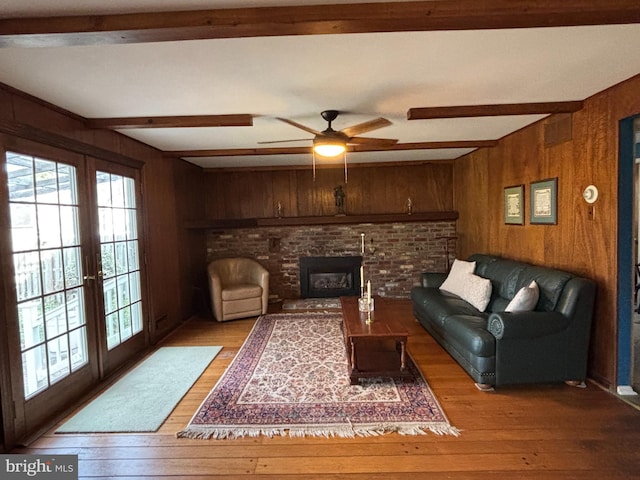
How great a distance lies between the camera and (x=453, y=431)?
7.67 ft

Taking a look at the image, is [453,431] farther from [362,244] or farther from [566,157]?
[362,244]

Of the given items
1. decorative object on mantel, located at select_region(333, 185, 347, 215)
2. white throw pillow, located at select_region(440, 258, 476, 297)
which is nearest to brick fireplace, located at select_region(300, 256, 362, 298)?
decorative object on mantel, located at select_region(333, 185, 347, 215)

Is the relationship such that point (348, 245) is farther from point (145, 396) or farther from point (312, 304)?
point (145, 396)

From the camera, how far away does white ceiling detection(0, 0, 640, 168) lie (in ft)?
6.08

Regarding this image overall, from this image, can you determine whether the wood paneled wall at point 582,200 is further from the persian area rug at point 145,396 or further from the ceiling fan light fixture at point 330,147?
the persian area rug at point 145,396

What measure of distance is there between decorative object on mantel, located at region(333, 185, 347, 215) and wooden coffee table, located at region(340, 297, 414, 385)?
8.97ft

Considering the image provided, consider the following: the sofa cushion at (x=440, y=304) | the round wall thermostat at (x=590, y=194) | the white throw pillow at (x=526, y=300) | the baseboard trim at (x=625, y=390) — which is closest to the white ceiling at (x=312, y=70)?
the round wall thermostat at (x=590, y=194)

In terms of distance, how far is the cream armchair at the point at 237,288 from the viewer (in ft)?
16.6

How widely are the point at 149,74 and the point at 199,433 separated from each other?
236 cm

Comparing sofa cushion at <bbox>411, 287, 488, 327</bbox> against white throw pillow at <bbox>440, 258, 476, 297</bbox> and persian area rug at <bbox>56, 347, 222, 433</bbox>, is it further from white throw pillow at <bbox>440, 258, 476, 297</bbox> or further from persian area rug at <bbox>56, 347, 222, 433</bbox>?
persian area rug at <bbox>56, 347, 222, 433</bbox>

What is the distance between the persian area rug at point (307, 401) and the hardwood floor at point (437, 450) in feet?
0.29

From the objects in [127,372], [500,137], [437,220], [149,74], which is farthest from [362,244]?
[149,74]

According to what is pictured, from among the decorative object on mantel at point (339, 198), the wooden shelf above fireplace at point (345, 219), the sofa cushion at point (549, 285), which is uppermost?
the decorative object on mantel at point (339, 198)

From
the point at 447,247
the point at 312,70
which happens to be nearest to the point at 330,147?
the point at 312,70
